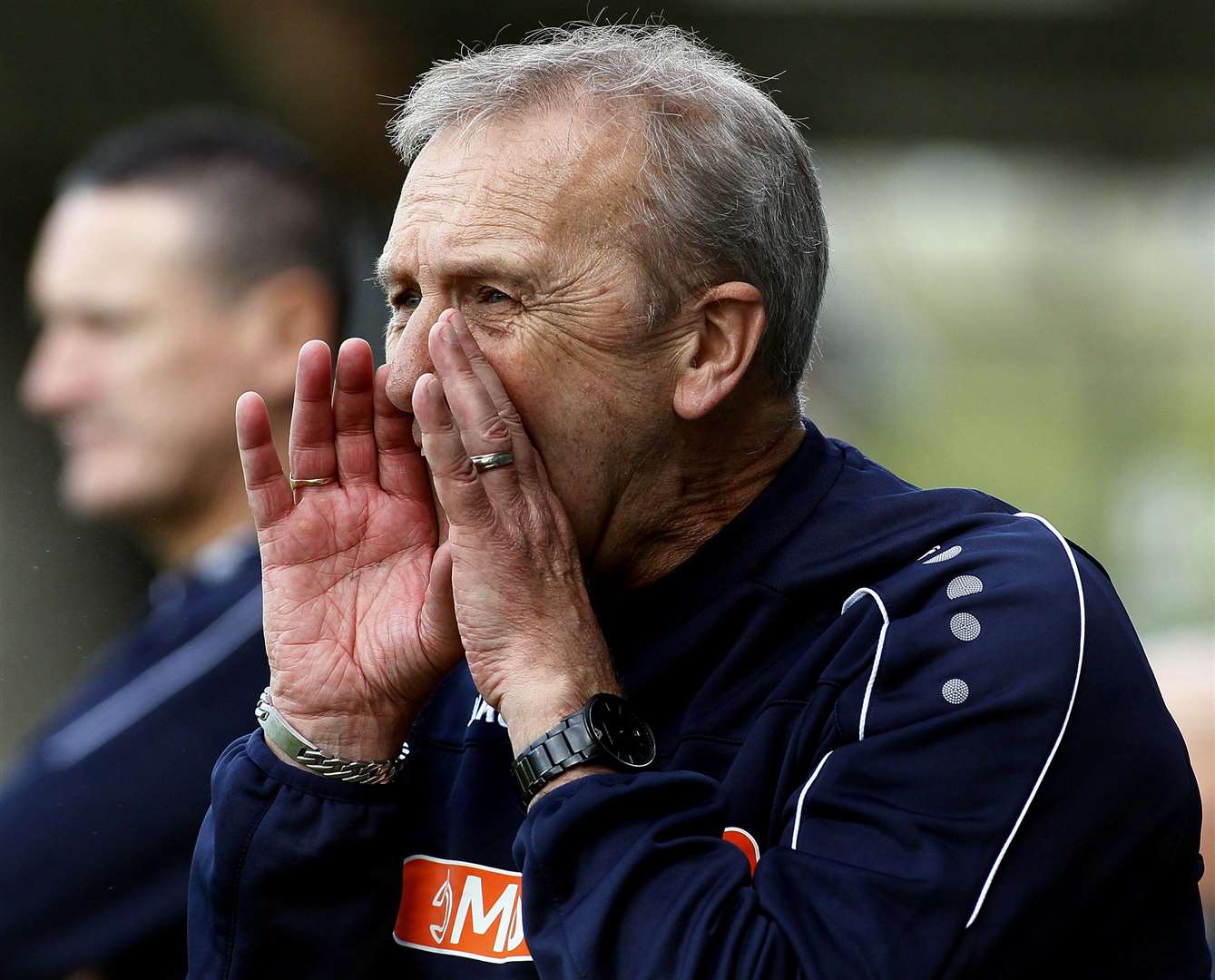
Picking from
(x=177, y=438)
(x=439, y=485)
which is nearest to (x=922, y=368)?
(x=177, y=438)

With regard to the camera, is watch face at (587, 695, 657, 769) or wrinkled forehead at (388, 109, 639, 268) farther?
wrinkled forehead at (388, 109, 639, 268)

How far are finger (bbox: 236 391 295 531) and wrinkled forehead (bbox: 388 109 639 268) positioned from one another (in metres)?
0.31

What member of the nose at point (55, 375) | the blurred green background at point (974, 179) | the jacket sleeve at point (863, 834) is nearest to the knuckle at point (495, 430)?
the jacket sleeve at point (863, 834)

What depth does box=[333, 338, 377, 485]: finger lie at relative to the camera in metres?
1.86

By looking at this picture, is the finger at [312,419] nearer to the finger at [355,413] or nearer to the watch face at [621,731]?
the finger at [355,413]

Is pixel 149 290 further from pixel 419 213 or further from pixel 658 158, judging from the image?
pixel 658 158

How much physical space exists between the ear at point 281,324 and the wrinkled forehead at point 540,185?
66 cm

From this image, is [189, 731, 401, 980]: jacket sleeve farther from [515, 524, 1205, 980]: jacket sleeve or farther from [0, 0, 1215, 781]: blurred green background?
[0, 0, 1215, 781]: blurred green background

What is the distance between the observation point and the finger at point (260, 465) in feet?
6.05

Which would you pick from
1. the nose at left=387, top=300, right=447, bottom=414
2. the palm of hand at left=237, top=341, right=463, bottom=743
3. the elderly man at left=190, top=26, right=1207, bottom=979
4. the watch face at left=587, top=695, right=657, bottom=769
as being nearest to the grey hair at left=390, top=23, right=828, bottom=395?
the elderly man at left=190, top=26, right=1207, bottom=979

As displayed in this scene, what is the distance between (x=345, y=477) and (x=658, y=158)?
0.58 meters

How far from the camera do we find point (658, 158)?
1813mm

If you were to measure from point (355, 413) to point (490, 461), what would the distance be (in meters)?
0.31

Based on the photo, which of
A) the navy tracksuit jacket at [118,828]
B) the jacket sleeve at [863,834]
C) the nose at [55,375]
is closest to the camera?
the jacket sleeve at [863,834]
